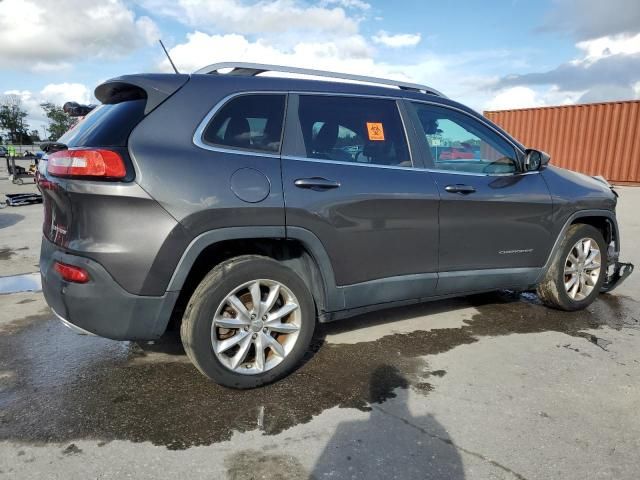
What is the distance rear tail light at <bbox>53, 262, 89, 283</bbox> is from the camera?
2.49 meters

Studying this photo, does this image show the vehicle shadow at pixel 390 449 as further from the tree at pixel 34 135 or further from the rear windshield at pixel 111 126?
the tree at pixel 34 135

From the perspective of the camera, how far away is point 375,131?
330 cm

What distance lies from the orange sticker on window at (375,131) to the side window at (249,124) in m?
0.65

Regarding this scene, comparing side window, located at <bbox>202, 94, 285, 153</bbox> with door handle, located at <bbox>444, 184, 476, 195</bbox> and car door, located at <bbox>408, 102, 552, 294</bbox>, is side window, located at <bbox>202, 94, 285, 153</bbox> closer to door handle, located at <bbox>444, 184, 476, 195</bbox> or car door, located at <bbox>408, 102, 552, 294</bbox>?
car door, located at <bbox>408, 102, 552, 294</bbox>

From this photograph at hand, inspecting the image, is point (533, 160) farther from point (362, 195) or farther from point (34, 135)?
point (34, 135)

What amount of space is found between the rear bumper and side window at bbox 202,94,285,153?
0.90 metres

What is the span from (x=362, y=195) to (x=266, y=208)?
0.66 m

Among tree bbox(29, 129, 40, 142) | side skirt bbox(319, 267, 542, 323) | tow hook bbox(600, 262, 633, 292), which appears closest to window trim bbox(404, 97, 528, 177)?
side skirt bbox(319, 267, 542, 323)

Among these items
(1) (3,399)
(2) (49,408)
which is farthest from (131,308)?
(1) (3,399)

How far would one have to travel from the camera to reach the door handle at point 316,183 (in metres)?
2.85

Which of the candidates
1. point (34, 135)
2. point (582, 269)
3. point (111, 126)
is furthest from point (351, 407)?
point (34, 135)

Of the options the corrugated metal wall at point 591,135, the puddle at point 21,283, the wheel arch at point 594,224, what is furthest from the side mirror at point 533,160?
the corrugated metal wall at point 591,135

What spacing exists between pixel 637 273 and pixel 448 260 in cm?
364

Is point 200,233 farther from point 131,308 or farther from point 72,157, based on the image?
point 72,157
